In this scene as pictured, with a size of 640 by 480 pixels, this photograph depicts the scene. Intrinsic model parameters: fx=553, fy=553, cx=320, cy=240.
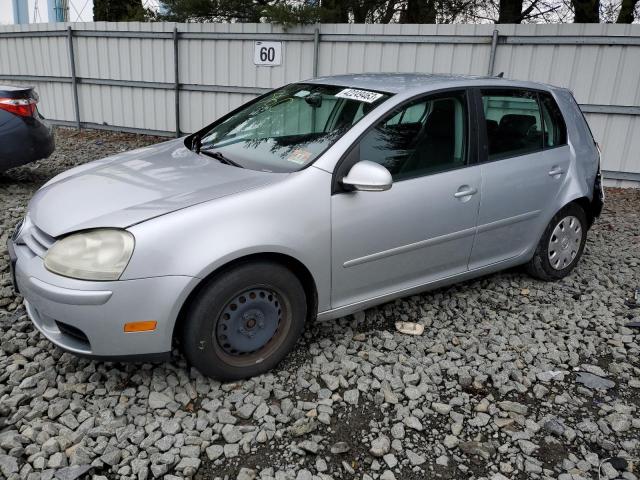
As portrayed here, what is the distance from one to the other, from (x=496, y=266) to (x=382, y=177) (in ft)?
4.93

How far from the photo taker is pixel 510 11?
10047mm

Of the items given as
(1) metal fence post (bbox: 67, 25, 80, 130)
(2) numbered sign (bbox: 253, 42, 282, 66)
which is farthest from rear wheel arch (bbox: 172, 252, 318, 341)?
(1) metal fence post (bbox: 67, 25, 80, 130)

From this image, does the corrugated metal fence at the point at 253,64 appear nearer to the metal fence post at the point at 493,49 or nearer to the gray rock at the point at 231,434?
the metal fence post at the point at 493,49

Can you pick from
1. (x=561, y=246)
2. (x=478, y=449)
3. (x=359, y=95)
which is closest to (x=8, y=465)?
(x=478, y=449)

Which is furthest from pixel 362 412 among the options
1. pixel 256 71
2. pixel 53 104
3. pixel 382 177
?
pixel 53 104

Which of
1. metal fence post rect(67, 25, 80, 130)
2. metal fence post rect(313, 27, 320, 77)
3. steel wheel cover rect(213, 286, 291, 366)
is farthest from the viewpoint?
metal fence post rect(67, 25, 80, 130)

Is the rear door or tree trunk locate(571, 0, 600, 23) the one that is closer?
the rear door

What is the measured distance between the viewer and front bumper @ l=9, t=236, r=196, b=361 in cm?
245

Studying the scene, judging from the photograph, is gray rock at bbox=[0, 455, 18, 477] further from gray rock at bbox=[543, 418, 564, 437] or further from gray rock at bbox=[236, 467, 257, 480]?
gray rock at bbox=[543, 418, 564, 437]

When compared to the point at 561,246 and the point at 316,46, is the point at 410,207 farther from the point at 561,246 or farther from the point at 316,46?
the point at 316,46

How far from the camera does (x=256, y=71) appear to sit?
29.6ft

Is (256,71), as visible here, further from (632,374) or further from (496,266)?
(632,374)

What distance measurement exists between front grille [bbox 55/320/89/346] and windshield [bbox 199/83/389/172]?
4.06 feet

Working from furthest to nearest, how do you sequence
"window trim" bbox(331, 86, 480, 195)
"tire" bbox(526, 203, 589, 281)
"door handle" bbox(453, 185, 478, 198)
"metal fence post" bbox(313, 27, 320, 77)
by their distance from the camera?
"metal fence post" bbox(313, 27, 320, 77)
"tire" bbox(526, 203, 589, 281)
"door handle" bbox(453, 185, 478, 198)
"window trim" bbox(331, 86, 480, 195)
